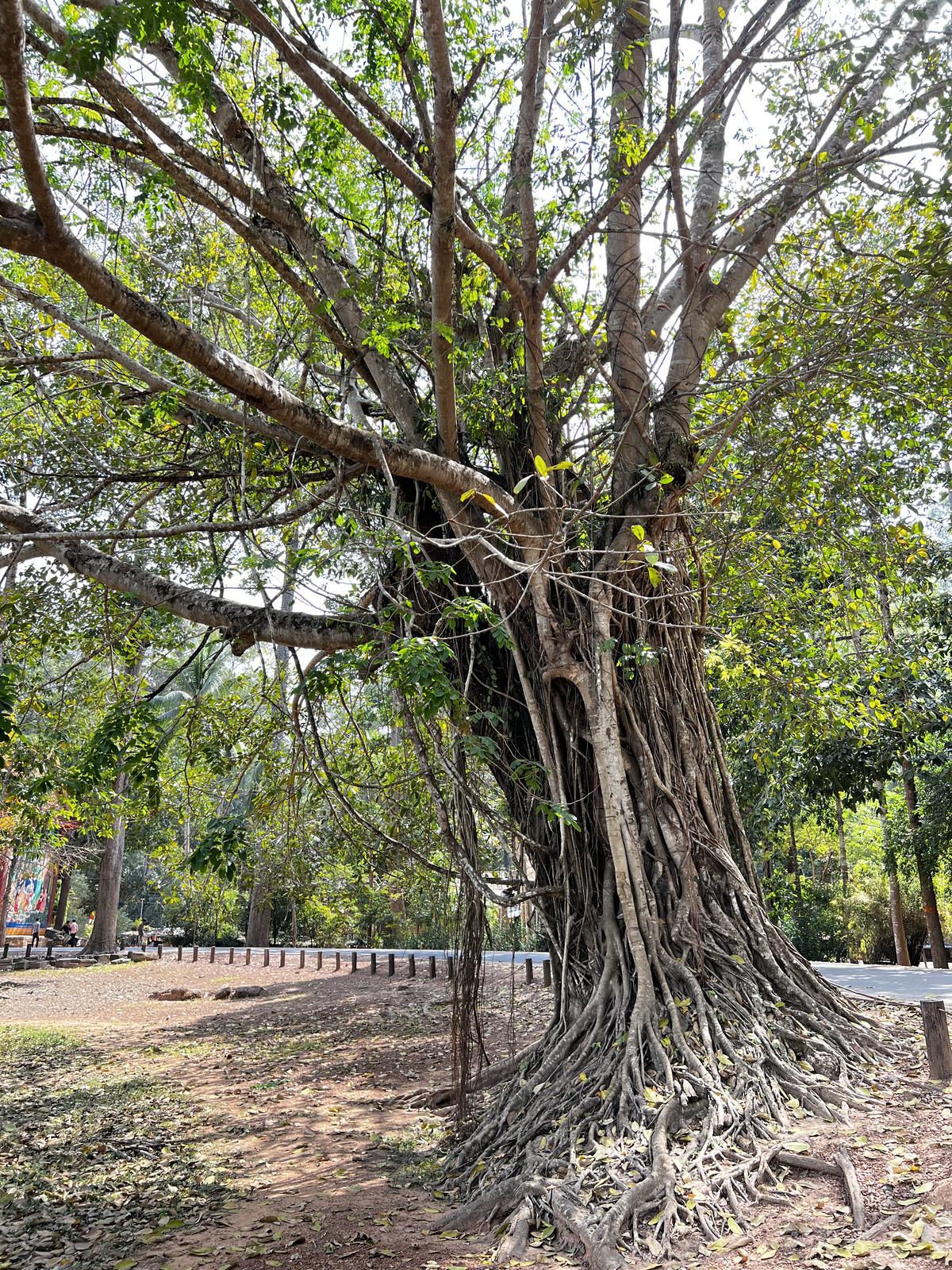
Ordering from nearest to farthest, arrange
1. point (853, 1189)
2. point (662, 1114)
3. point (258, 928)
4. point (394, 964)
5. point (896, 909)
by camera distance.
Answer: point (853, 1189)
point (662, 1114)
point (896, 909)
point (394, 964)
point (258, 928)

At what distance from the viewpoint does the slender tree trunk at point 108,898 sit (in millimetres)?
18703

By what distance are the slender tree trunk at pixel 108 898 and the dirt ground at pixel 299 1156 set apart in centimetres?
874

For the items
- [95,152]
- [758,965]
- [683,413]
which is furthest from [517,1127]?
[95,152]

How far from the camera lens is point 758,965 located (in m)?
5.07

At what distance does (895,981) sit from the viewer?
29.0 ft

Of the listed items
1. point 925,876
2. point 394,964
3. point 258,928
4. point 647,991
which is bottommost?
point 394,964

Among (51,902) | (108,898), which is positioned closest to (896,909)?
(108,898)

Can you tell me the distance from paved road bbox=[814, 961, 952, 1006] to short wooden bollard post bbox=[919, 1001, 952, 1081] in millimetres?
2351

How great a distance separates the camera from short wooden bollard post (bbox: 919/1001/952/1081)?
171 inches

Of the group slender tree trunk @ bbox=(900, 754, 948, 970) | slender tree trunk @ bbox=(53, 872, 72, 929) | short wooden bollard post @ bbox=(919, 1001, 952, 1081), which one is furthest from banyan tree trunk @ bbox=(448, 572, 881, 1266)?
slender tree trunk @ bbox=(53, 872, 72, 929)

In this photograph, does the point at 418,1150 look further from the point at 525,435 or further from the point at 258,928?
the point at 258,928

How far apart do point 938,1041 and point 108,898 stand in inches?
719

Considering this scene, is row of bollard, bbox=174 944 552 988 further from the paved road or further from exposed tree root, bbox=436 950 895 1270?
the paved road

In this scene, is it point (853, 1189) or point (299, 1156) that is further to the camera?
point (299, 1156)
